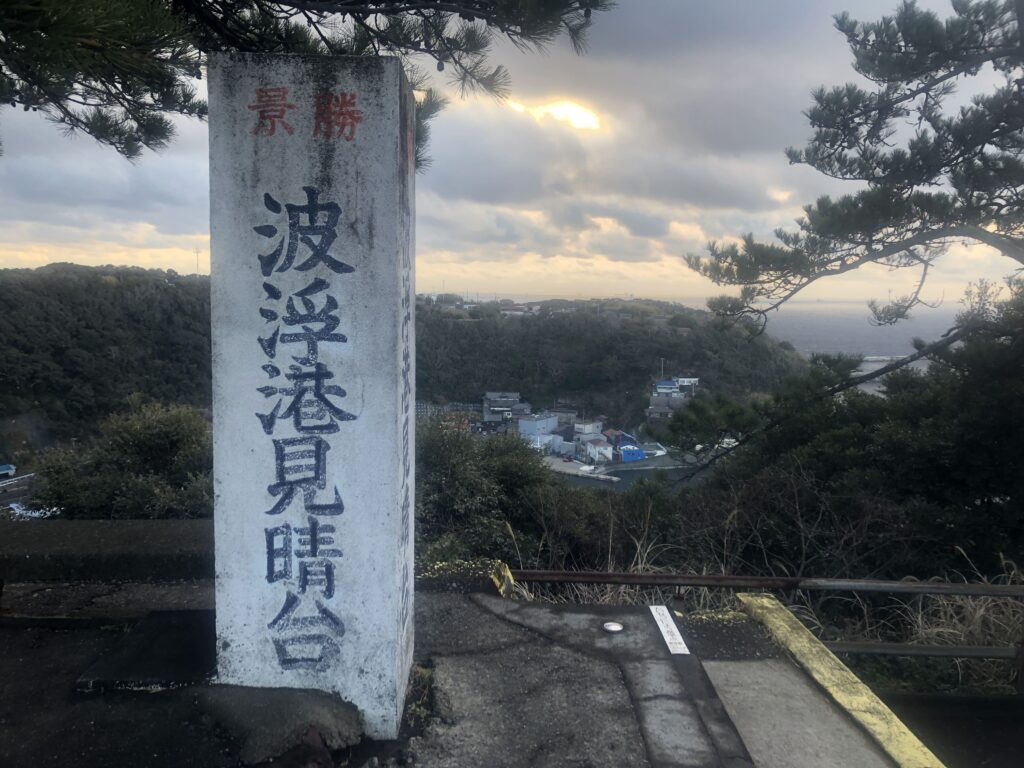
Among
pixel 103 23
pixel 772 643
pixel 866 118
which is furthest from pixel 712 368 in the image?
pixel 103 23

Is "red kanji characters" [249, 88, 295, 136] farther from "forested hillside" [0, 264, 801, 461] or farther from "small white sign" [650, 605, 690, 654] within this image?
"forested hillside" [0, 264, 801, 461]

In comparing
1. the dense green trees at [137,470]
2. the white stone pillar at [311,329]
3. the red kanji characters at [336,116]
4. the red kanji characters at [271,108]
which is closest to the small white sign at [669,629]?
the white stone pillar at [311,329]

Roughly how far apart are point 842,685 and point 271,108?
3320 millimetres

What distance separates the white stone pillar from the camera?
7.87ft

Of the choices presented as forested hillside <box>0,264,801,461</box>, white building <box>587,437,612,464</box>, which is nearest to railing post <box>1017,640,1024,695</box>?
forested hillside <box>0,264,801,461</box>

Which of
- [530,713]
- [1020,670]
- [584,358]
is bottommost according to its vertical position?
[1020,670]

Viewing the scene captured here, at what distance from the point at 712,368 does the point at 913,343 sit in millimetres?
5710

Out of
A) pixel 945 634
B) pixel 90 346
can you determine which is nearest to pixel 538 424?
pixel 945 634

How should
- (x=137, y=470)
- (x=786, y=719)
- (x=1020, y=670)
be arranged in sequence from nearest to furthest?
(x=786, y=719) < (x=1020, y=670) < (x=137, y=470)

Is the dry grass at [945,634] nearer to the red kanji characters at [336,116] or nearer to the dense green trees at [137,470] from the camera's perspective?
the red kanji characters at [336,116]

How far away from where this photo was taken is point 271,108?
94.7 inches

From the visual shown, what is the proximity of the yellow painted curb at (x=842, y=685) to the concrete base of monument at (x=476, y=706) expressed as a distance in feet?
0.18

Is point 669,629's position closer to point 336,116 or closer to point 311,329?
point 311,329

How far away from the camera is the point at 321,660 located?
257 cm
